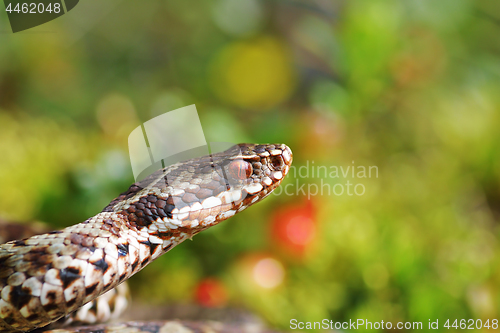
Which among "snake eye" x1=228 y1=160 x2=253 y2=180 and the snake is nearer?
the snake

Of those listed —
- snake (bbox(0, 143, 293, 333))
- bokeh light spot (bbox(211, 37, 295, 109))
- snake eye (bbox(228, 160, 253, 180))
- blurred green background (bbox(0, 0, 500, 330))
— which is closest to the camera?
snake (bbox(0, 143, 293, 333))

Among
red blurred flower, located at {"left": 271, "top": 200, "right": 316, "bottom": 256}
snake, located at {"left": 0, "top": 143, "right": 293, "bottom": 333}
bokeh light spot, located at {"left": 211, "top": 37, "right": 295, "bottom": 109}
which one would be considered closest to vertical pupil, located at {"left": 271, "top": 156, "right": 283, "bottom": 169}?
snake, located at {"left": 0, "top": 143, "right": 293, "bottom": 333}

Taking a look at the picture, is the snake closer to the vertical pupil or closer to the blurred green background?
the vertical pupil

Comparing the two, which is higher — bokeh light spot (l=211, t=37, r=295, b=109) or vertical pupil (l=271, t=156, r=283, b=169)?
bokeh light spot (l=211, t=37, r=295, b=109)

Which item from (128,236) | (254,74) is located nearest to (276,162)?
(128,236)

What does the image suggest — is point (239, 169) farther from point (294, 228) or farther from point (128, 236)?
point (294, 228)

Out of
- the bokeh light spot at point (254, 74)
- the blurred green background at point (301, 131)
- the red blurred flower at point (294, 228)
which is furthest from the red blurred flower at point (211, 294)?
the bokeh light spot at point (254, 74)

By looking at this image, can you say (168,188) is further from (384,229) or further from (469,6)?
(469,6)
